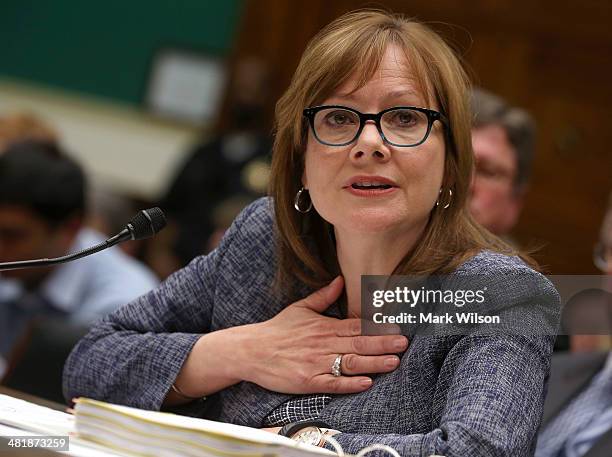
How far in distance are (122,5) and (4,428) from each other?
15.4 ft

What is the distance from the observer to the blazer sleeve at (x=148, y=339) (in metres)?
1.87

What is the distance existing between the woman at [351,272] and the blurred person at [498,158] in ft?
3.27

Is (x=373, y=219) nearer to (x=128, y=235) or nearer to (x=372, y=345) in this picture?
(x=372, y=345)

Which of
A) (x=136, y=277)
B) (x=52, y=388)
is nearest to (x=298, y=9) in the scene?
(x=136, y=277)

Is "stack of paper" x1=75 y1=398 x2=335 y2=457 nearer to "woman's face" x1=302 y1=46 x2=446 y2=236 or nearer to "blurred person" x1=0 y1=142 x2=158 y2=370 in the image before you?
"woman's face" x1=302 y1=46 x2=446 y2=236

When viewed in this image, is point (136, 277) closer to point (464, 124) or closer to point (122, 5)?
point (464, 124)

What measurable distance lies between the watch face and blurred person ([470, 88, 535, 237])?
126cm

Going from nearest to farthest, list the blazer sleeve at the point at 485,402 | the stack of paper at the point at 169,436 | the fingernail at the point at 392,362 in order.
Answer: the stack of paper at the point at 169,436 < the blazer sleeve at the point at 485,402 < the fingernail at the point at 392,362

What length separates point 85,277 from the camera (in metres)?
3.28

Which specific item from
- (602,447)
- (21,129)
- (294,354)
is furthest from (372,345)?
(21,129)

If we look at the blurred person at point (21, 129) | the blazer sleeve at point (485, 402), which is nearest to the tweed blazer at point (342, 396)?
the blazer sleeve at point (485, 402)

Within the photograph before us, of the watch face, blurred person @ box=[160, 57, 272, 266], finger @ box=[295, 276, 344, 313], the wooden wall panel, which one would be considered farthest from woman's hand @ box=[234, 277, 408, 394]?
the wooden wall panel

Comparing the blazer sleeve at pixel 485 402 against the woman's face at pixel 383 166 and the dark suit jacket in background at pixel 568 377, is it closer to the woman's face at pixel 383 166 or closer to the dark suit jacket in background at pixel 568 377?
the woman's face at pixel 383 166

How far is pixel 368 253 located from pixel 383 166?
167 mm
